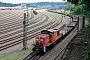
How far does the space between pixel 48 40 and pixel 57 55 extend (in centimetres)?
353

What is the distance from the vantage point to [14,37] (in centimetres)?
4328

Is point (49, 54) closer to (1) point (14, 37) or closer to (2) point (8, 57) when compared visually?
(2) point (8, 57)

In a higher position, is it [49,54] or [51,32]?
[51,32]

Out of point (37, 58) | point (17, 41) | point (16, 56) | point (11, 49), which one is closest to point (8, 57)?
point (16, 56)

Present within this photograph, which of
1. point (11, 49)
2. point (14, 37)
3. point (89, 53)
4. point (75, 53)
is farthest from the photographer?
point (14, 37)

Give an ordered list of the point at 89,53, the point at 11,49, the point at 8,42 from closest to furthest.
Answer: the point at 89,53 → the point at 11,49 → the point at 8,42

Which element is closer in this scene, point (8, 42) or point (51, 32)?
point (51, 32)

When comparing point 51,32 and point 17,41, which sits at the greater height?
point 51,32

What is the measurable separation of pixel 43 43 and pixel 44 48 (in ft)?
2.19

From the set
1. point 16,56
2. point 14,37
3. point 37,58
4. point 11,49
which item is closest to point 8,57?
point 16,56

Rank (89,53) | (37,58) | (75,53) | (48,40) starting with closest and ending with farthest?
1. (89,53)
2. (75,53)
3. (37,58)
4. (48,40)

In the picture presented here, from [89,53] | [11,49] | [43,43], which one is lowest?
[11,49]

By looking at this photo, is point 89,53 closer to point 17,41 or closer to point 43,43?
point 43,43

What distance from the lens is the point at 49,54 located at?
28859mm
